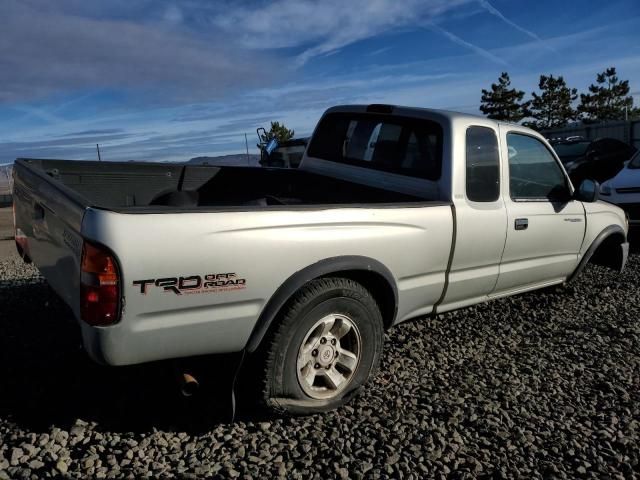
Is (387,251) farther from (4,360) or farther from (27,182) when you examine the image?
(4,360)

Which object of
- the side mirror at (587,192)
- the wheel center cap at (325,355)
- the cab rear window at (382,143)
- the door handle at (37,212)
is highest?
the cab rear window at (382,143)

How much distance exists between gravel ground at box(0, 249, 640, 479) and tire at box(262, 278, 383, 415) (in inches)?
6.3

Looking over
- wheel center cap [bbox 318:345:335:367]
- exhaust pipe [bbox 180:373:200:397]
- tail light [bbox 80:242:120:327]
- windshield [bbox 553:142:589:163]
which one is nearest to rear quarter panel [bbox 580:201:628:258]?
wheel center cap [bbox 318:345:335:367]

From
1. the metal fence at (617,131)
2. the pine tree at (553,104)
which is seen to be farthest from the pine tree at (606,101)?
the metal fence at (617,131)

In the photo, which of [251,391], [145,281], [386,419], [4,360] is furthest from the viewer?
[4,360]

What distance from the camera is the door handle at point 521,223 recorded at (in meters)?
4.20

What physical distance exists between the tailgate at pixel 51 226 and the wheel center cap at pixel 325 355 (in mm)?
1318

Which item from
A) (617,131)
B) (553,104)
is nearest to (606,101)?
(553,104)

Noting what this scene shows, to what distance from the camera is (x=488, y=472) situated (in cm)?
270

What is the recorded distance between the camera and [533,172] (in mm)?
4582

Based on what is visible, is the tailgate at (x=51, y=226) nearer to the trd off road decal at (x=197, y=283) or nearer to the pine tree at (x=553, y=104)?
the trd off road decal at (x=197, y=283)

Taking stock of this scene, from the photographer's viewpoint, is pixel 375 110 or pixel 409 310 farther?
pixel 375 110

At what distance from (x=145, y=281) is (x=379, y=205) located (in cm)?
146

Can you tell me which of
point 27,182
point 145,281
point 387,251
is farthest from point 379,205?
point 27,182
